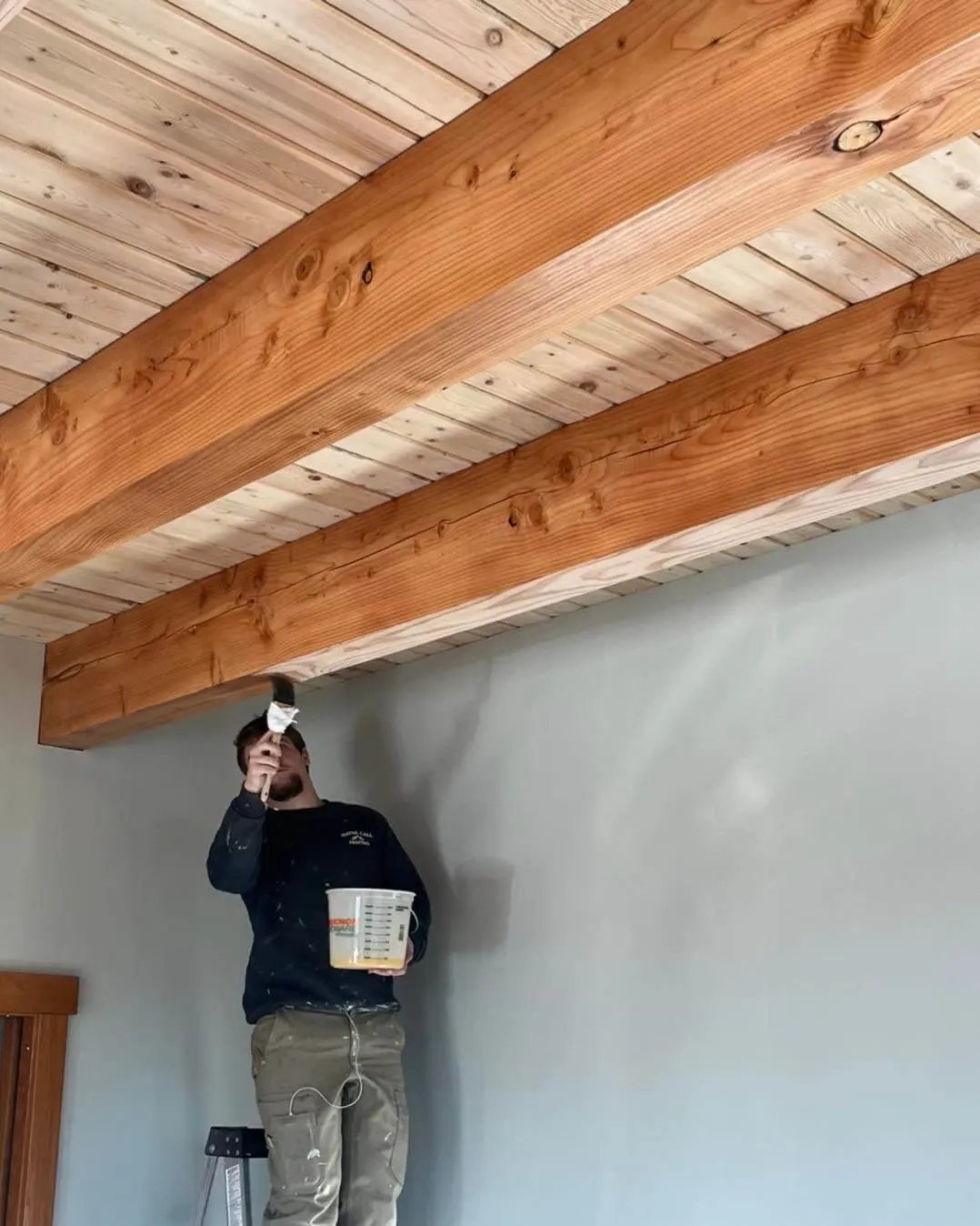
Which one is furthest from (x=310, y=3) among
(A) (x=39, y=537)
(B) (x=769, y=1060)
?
(B) (x=769, y=1060)

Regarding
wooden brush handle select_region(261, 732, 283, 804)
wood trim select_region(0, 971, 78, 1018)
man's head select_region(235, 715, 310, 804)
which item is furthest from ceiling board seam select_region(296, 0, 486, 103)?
wood trim select_region(0, 971, 78, 1018)

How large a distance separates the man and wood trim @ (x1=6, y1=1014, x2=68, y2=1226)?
56 centimetres

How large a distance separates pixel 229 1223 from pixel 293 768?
1024 mm

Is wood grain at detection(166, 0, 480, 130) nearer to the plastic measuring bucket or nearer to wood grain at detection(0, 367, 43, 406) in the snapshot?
wood grain at detection(0, 367, 43, 406)

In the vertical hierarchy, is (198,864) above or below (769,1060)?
above

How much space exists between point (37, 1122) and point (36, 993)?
297 millimetres

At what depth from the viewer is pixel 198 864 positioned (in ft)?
11.8

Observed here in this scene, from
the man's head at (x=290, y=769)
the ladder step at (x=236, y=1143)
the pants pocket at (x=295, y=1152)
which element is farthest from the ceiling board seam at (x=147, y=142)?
the ladder step at (x=236, y=1143)

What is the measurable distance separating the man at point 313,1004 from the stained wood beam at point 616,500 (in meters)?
0.27

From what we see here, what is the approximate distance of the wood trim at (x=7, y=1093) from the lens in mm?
3068

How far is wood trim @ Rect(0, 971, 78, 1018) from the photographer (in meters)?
3.09

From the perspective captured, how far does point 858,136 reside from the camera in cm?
118

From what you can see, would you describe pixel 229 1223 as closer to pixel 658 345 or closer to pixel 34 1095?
pixel 34 1095

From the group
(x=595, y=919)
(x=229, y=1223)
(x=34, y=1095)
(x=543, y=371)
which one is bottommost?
(x=229, y=1223)
